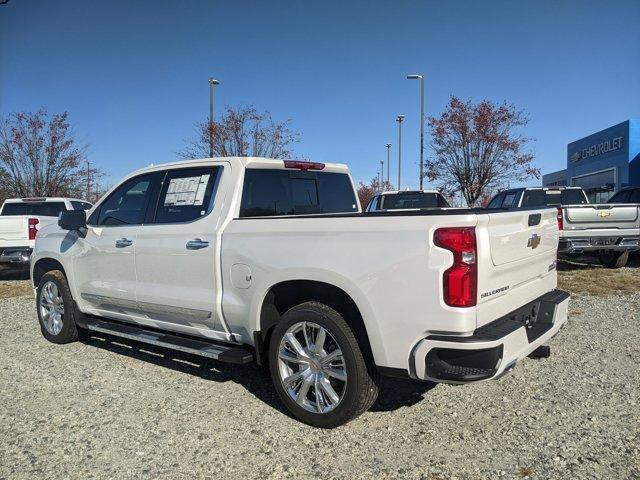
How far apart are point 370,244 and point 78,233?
3.56m

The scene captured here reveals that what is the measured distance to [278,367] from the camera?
12.6ft

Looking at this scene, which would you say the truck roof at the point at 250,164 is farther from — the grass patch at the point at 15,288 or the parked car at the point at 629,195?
the parked car at the point at 629,195

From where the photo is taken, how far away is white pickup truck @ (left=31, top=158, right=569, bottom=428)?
311 centimetres

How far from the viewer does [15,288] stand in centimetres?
1041

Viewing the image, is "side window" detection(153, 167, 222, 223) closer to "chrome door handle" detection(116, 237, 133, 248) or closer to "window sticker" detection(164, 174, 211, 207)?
"window sticker" detection(164, 174, 211, 207)

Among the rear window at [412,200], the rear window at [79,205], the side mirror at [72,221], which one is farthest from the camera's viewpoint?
the rear window at [79,205]

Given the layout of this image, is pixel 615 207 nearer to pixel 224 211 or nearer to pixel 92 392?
pixel 224 211

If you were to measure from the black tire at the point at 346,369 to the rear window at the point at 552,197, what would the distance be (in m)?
10.00

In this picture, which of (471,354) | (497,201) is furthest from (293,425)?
(497,201)

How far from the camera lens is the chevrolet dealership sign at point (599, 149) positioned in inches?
1200

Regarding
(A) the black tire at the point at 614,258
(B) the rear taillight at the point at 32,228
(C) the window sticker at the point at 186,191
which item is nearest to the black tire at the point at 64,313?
(C) the window sticker at the point at 186,191

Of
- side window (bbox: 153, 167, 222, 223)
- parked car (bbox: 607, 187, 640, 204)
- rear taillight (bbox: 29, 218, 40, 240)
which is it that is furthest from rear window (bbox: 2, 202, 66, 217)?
parked car (bbox: 607, 187, 640, 204)

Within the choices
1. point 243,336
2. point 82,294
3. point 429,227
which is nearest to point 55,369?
point 82,294

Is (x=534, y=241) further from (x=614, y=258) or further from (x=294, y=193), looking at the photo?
(x=614, y=258)
